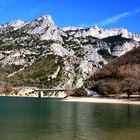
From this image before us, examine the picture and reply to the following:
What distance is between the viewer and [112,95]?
198 meters

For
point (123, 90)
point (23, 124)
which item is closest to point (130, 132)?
point (23, 124)

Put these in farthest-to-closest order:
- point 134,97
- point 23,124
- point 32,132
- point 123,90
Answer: point 123,90, point 134,97, point 23,124, point 32,132

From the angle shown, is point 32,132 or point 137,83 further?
point 137,83

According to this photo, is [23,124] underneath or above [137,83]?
underneath

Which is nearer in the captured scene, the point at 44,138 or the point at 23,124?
the point at 44,138

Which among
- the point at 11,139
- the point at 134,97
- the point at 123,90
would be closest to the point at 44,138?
the point at 11,139

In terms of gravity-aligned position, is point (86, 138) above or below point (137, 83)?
below

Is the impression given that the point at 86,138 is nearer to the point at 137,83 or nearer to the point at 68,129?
the point at 68,129

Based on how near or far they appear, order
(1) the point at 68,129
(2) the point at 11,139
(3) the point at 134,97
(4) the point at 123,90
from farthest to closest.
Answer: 1. (4) the point at 123,90
2. (3) the point at 134,97
3. (1) the point at 68,129
4. (2) the point at 11,139

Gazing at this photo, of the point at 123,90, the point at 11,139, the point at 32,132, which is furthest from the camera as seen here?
the point at 123,90

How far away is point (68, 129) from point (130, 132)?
1001 cm

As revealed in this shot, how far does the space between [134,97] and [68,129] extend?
4736 inches

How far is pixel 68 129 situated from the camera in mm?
58812

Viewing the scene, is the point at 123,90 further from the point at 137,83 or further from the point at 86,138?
the point at 86,138
